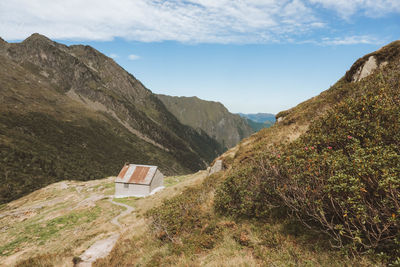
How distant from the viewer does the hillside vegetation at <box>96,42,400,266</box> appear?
544 centimetres

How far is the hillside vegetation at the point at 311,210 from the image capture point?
5438 mm

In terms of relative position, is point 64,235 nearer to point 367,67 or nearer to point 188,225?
point 188,225

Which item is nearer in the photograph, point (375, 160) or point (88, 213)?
point (375, 160)

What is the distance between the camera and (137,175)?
162ft

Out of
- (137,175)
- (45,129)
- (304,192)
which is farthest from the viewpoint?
(45,129)

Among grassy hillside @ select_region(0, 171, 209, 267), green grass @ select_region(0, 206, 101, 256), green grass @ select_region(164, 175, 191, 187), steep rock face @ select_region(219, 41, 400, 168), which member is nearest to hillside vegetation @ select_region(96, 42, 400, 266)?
grassy hillside @ select_region(0, 171, 209, 267)

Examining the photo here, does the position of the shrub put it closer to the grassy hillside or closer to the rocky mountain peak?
the grassy hillside

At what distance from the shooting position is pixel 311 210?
6398 mm

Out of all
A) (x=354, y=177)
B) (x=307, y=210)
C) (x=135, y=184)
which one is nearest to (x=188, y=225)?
(x=307, y=210)

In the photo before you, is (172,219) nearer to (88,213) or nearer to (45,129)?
(88,213)

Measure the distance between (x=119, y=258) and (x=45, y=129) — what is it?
204224 millimetres

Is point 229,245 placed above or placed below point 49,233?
above

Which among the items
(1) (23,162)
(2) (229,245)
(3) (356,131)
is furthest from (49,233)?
(1) (23,162)

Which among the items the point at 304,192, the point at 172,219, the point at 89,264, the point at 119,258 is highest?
the point at 304,192
